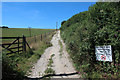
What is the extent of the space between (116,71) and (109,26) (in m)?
1.79

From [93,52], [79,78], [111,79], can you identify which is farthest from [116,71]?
[79,78]

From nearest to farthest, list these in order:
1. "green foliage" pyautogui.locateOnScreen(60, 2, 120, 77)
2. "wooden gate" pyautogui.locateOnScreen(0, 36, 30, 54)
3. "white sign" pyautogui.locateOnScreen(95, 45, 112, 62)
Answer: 1. "green foliage" pyautogui.locateOnScreen(60, 2, 120, 77)
2. "white sign" pyautogui.locateOnScreen(95, 45, 112, 62)
3. "wooden gate" pyautogui.locateOnScreen(0, 36, 30, 54)

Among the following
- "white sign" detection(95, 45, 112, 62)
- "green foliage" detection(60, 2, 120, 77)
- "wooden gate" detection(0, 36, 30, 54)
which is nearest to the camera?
"green foliage" detection(60, 2, 120, 77)

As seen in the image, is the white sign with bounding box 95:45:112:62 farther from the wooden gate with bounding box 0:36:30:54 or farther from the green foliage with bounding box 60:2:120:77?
the wooden gate with bounding box 0:36:30:54

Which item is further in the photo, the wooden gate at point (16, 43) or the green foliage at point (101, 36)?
the wooden gate at point (16, 43)

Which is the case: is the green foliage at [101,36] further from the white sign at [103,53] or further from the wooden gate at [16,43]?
the wooden gate at [16,43]

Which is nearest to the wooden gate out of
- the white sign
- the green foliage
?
the green foliage

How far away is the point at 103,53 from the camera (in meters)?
3.69

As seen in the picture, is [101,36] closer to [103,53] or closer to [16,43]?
[103,53]

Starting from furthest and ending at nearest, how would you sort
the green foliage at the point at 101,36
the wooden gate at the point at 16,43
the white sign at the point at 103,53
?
the wooden gate at the point at 16,43 < the white sign at the point at 103,53 < the green foliage at the point at 101,36

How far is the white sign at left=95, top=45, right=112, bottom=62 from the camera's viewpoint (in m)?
3.55

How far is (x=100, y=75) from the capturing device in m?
3.51

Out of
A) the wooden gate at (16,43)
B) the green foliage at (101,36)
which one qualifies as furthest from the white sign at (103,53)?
the wooden gate at (16,43)

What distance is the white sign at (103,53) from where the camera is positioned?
3.55 m
